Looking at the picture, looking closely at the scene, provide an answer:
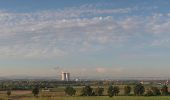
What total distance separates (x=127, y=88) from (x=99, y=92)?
29.2 ft

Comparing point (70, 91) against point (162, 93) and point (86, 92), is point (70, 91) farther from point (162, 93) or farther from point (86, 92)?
point (162, 93)

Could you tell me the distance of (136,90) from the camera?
364ft

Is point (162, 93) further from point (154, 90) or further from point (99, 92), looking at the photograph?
point (99, 92)

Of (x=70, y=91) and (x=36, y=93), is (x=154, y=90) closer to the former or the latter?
(x=70, y=91)

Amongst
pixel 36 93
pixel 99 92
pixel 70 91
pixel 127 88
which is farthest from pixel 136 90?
pixel 36 93

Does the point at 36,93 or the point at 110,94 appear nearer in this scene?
the point at 110,94

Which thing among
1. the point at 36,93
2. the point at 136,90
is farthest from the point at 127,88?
the point at 36,93

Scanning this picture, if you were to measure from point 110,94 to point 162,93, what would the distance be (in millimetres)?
17990

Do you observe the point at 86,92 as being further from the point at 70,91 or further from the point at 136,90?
the point at 136,90

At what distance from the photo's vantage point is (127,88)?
369ft

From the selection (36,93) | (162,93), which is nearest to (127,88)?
(162,93)

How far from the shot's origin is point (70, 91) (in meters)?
113

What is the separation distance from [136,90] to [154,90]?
579 cm

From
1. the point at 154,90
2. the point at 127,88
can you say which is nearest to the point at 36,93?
the point at 127,88
